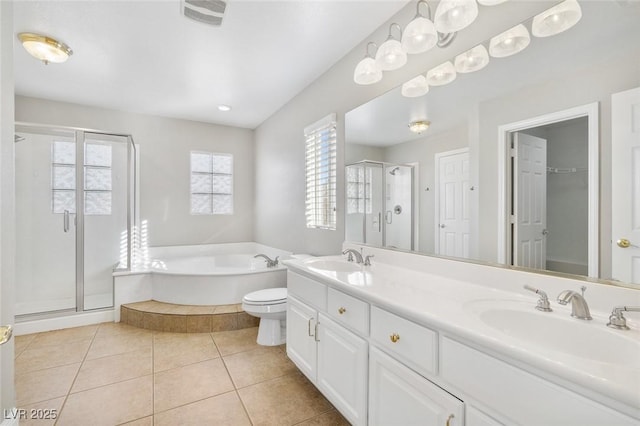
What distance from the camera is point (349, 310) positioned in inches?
56.5

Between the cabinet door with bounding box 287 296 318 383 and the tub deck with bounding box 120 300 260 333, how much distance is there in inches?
40.9

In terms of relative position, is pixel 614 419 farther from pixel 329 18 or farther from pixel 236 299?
pixel 236 299

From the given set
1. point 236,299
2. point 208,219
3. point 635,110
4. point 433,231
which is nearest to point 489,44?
point 635,110

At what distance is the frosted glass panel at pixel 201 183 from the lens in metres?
4.28

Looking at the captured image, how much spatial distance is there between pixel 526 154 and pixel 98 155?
4.34m

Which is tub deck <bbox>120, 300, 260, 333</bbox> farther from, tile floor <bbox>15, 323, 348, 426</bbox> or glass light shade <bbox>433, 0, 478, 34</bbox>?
glass light shade <bbox>433, 0, 478, 34</bbox>

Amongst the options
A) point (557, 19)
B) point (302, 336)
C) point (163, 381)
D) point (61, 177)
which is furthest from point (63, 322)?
point (557, 19)

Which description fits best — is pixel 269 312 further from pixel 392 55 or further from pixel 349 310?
pixel 392 55

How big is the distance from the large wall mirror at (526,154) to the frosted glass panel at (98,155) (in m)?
3.56

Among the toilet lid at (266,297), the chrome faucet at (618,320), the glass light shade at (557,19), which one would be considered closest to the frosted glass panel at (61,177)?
the toilet lid at (266,297)

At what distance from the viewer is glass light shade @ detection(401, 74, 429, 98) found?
172cm

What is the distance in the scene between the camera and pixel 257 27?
2078 millimetres

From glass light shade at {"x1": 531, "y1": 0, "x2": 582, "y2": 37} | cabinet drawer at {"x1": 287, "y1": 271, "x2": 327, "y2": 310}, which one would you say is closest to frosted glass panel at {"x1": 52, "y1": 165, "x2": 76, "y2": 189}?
cabinet drawer at {"x1": 287, "y1": 271, "x2": 327, "y2": 310}

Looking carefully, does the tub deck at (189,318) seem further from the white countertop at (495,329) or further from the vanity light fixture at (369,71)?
the vanity light fixture at (369,71)
